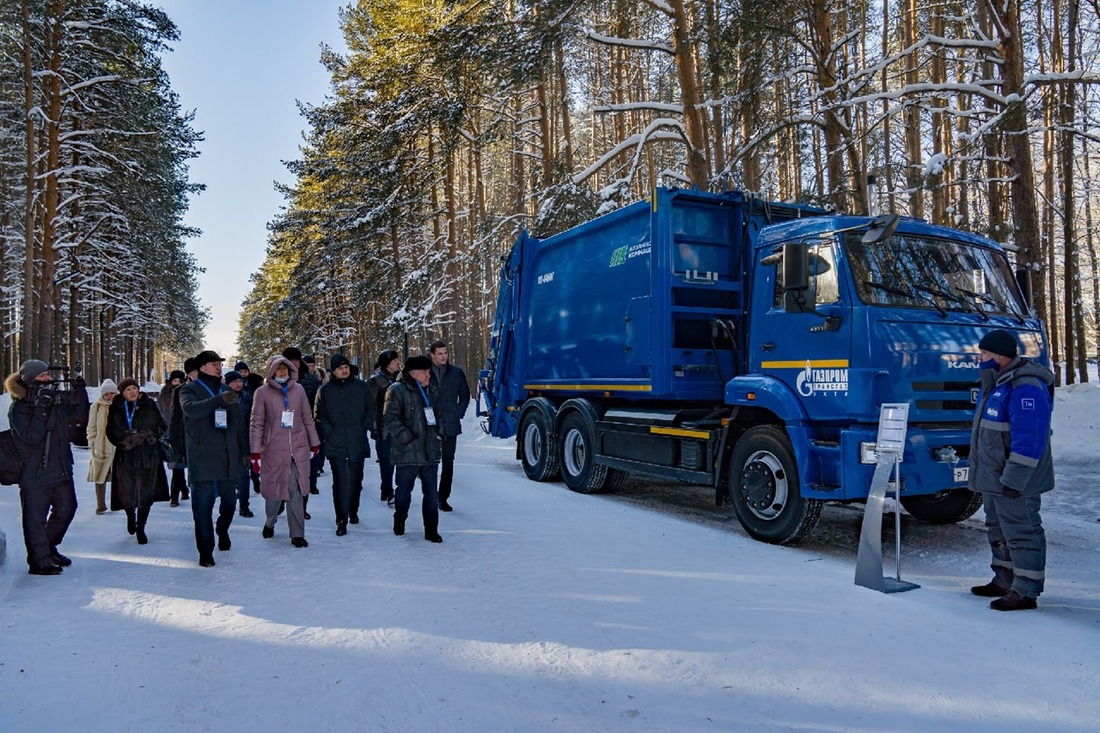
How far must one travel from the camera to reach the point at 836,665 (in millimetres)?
3834

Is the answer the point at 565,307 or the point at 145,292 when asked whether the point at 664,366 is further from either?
the point at 145,292

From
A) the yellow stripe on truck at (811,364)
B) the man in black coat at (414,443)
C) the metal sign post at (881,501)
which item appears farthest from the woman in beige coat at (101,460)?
the metal sign post at (881,501)

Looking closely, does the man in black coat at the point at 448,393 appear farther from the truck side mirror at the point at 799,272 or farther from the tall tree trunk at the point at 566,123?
the tall tree trunk at the point at 566,123

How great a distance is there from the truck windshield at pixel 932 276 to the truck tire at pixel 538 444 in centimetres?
530

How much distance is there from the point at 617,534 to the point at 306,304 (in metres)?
29.1

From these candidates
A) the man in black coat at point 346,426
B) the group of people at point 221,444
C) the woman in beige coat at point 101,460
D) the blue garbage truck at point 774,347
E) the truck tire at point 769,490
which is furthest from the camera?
the woman in beige coat at point 101,460

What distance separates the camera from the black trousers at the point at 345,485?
7441 millimetres

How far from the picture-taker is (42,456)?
5879 millimetres

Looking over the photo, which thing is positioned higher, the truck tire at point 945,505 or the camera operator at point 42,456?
the camera operator at point 42,456

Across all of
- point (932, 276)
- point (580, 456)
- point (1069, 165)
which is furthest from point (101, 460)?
point (1069, 165)

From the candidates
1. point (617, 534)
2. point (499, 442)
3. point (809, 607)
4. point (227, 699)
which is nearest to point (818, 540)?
point (617, 534)

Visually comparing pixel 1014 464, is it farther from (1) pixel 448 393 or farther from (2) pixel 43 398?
(2) pixel 43 398

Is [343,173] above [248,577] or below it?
above

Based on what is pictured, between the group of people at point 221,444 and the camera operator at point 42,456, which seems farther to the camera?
the group of people at point 221,444
